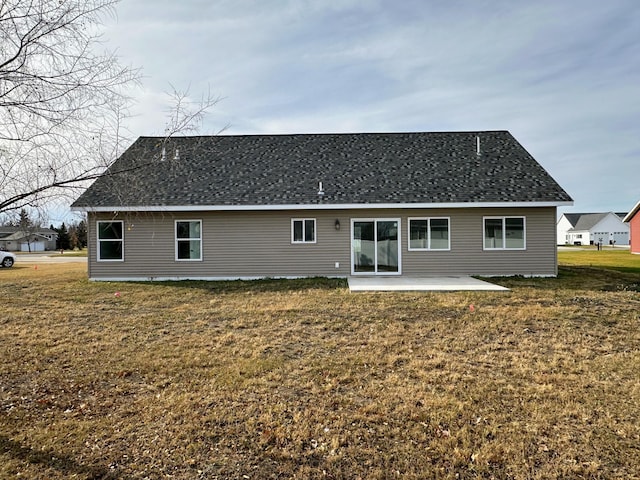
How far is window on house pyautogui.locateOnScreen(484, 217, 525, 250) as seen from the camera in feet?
43.7

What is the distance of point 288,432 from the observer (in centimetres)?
338

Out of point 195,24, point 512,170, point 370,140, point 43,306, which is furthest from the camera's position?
point 370,140

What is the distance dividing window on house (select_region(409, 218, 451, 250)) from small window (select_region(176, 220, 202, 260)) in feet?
24.6

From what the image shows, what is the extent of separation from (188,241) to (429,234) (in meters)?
8.48

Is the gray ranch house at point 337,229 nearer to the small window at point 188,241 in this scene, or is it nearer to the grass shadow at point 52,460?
the small window at point 188,241

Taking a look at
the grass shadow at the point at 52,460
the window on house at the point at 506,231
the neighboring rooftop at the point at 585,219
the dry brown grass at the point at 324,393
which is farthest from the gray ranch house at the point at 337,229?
the neighboring rooftop at the point at 585,219

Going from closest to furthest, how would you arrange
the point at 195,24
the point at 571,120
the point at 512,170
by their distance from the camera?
the point at 195,24 < the point at 512,170 < the point at 571,120

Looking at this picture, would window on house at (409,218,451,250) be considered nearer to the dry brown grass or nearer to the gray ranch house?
the gray ranch house

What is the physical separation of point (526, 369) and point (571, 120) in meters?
21.6

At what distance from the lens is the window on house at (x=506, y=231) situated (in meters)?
13.3

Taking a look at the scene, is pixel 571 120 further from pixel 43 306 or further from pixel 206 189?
pixel 43 306

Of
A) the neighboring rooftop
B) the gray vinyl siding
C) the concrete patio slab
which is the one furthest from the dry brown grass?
the neighboring rooftop

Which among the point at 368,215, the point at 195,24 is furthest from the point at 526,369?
the point at 368,215

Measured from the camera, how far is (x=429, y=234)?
13.5 metres
